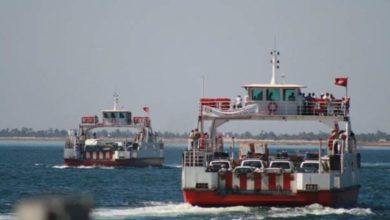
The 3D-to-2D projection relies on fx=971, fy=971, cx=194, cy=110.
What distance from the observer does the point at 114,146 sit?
105625 mm

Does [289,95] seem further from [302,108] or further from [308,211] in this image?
[308,211]

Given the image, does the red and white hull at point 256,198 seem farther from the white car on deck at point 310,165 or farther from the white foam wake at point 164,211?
the white car on deck at point 310,165

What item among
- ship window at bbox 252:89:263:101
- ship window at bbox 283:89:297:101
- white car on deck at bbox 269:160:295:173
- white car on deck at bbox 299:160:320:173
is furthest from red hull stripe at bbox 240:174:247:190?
ship window at bbox 283:89:297:101

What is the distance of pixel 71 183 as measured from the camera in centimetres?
6544

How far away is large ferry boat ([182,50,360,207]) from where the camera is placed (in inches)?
1319

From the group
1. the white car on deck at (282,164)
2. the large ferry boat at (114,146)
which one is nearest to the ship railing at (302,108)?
the white car on deck at (282,164)

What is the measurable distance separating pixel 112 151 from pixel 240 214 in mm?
71269

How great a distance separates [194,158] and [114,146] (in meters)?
71.6

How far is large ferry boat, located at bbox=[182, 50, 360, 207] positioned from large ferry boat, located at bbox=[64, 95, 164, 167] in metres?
60.6

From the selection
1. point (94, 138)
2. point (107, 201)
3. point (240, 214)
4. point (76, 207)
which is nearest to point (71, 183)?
point (107, 201)

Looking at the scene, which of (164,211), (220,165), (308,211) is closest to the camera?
(308,211)

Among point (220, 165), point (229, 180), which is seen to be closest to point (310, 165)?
point (220, 165)

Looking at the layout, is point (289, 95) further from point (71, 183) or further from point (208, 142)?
point (71, 183)

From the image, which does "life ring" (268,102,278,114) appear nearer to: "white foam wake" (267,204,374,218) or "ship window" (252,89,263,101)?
"ship window" (252,89,263,101)
